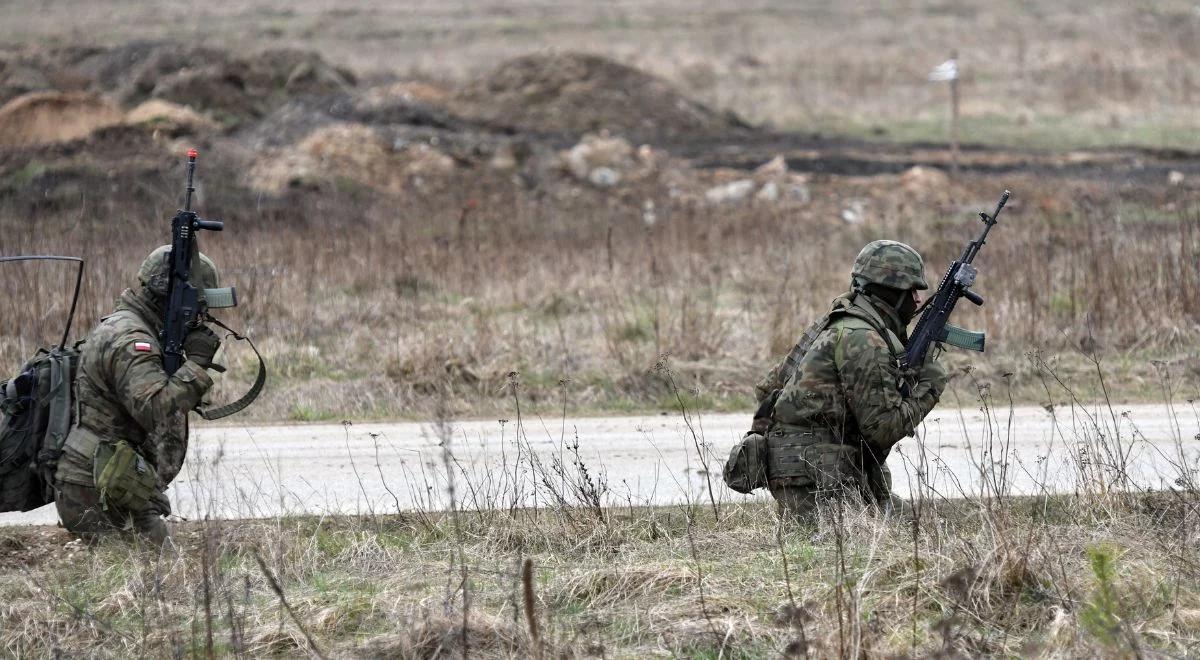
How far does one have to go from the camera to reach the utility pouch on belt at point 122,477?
549 centimetres

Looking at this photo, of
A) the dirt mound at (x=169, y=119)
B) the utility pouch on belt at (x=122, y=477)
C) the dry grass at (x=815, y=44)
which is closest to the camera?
the utility pouch on belt at (x=122, y=477)

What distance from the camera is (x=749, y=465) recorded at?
18.5 ft

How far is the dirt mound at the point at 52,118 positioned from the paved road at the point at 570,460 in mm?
16371

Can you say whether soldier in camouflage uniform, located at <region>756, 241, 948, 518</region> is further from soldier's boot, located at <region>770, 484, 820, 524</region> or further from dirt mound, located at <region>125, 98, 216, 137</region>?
dirt mound, located at <region>125, 98, 216, 137</region>

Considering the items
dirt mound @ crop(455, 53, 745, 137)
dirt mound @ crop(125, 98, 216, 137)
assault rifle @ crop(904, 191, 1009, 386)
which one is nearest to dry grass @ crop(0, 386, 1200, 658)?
assault rifle @ crop(904, 191, 1009, 386)

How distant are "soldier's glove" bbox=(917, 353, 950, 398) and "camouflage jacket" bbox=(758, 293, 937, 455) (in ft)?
0.08

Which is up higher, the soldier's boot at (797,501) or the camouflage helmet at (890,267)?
the camouflage helmet at (890,267)

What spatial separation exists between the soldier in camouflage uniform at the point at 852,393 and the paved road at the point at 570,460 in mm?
548

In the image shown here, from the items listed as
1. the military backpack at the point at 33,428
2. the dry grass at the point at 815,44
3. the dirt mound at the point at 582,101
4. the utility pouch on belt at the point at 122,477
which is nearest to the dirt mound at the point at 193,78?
the dirt mound at the point at 582,101

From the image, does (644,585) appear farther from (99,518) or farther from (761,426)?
(99,518)

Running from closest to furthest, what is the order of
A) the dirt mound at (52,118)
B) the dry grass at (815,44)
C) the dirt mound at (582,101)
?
the dirt mound at (52,118) → the dirt mound at (582,101) → the dry grass at (815,44)

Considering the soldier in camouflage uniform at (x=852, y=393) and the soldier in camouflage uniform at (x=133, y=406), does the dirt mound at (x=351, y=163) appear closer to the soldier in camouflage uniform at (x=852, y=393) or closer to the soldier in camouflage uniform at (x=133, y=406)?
the soldier in camouflage uniform at (x=133, y=406)

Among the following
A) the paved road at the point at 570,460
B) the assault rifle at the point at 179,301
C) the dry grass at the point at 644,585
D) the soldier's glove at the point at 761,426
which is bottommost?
the paved road at the point at 570,460

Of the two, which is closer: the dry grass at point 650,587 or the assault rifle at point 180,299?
the dry grass at point 650,587
